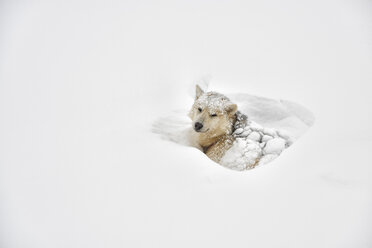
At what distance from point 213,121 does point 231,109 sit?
28 cm

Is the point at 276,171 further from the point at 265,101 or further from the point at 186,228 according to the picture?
the point at 265,101

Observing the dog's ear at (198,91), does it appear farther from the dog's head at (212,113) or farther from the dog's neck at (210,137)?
the dog's neck at (210,137)

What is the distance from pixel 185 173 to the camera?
1.45 metres

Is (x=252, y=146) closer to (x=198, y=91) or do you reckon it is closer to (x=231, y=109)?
(x=231, y=109)

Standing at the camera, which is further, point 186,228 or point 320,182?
point 320,182

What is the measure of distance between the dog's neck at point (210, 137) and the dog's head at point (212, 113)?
15 mm

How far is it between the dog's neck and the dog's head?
0.01 m

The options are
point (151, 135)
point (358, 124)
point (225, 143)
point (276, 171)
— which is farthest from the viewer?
point (225, 143)

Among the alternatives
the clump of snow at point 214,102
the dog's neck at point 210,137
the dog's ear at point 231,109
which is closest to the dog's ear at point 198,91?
the clump of snow at point 214,102

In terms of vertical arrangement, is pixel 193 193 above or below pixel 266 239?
above

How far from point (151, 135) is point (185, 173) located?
0.55 meters

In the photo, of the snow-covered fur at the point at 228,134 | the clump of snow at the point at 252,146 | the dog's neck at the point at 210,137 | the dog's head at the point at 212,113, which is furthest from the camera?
the dog's neck at the point at 210,137

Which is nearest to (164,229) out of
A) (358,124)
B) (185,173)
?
(185,173)

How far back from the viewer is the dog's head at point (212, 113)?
3.32 meters
